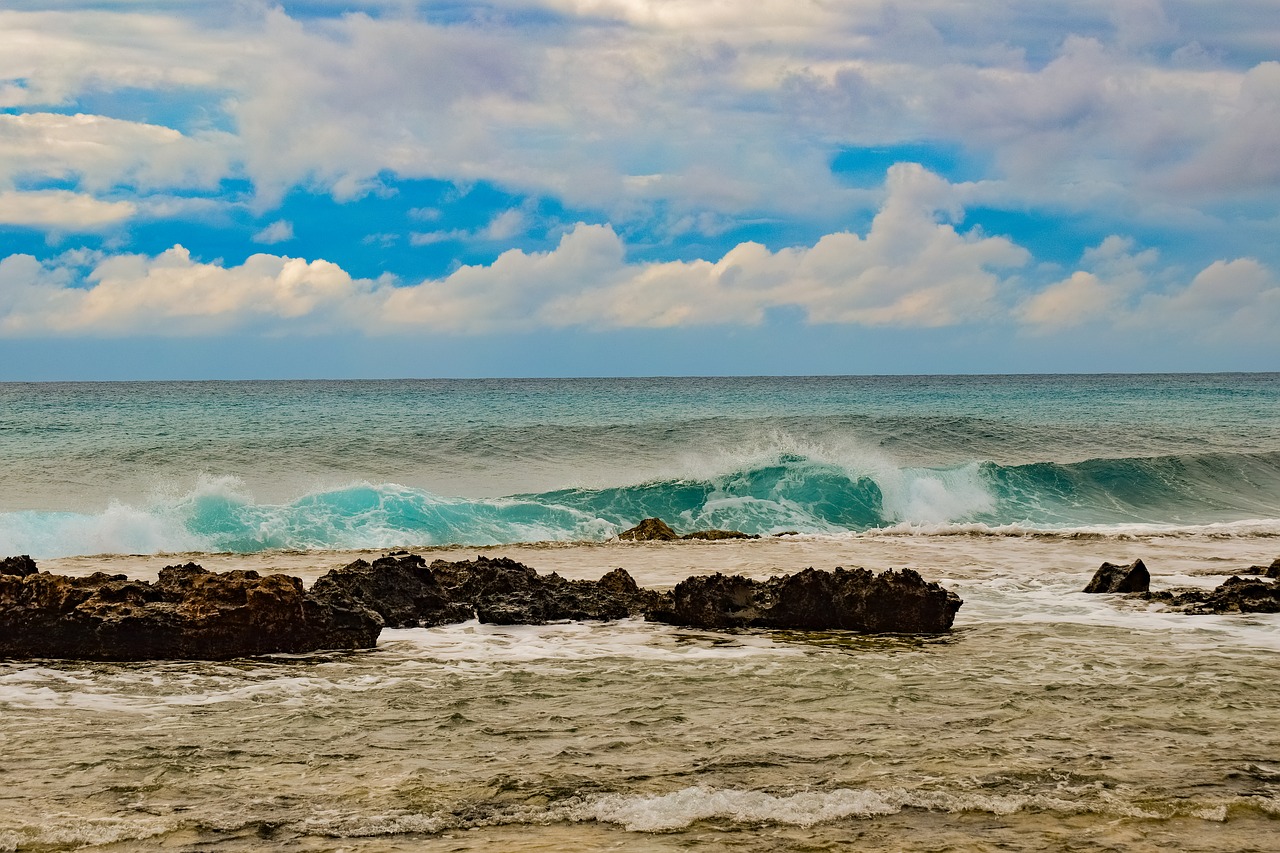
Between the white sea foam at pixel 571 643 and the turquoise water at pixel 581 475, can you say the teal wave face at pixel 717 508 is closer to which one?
the turquoise water at pixel 581 475

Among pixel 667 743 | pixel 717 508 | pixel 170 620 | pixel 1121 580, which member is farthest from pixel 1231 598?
pixel 717 508

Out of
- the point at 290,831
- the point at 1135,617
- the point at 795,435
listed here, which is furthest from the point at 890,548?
the point at 795,435

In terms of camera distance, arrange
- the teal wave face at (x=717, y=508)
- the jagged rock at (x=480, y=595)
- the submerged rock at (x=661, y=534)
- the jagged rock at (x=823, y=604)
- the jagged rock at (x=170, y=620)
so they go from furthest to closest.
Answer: the teal wave face at (x=717, y=508) < the submerged rock at (x=661, y=534) < the jagged rock at (x=480, y=595) < the jagged rock at (x=823, y=604) < the jagged rock at (x=170, y=620)

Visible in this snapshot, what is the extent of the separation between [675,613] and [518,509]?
12094 mm

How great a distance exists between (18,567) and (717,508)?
13.9 metres

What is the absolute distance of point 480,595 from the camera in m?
8.34

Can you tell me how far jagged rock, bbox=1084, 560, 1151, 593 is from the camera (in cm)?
936

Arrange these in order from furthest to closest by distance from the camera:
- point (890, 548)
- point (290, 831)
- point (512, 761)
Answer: point (890, 548), point (512, 761), point (290, 831)

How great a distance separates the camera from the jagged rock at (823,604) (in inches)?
306

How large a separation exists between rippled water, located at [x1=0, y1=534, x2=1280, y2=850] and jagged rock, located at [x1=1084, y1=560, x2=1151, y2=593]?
1.41m

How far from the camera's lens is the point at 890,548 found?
13.3 m

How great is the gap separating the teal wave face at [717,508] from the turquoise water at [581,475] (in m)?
0.05

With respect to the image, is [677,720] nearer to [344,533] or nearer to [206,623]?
[206,623]

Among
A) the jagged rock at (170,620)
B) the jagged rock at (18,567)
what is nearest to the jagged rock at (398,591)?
the jagged rock at (170,620)
